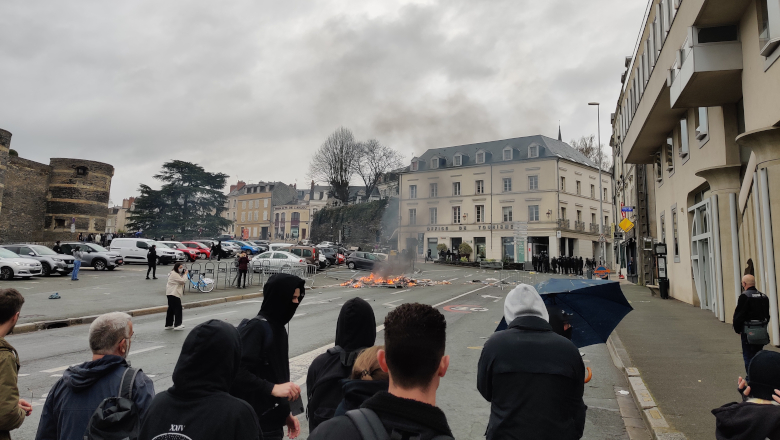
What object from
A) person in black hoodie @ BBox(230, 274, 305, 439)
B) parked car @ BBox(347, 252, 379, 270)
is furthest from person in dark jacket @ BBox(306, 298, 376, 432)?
parked car @ BBox(347, 252, 379, 270)

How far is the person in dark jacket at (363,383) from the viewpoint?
7.43 ft

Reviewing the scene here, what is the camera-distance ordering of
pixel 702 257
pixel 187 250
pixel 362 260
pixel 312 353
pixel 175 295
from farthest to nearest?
pixel 187 250, pixel 362 260, pixel 702 257, pixel 175 295, pixel 312 353

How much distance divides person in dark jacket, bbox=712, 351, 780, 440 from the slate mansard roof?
138ft

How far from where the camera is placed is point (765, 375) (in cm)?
282

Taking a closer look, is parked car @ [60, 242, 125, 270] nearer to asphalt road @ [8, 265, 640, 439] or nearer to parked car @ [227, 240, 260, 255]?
asphalt road @ [8, 265, 640, 439]

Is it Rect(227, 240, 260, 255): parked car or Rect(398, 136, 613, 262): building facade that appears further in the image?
Rect(227, 240, 260, 255): parked car

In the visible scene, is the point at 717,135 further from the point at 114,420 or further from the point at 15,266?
the point at 15,266

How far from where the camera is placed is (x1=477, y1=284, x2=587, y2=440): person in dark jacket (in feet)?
8.57

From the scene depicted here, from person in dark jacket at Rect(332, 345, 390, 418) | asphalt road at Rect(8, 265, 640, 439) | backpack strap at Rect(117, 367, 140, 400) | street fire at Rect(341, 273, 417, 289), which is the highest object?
A: person in dark jacket at Rect(332, 345, 390, 418)

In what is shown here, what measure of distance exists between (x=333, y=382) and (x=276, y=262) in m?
25.5

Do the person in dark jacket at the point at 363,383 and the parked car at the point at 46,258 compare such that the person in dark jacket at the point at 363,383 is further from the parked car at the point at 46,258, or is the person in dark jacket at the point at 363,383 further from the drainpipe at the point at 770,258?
the parked car at the point at 46,258

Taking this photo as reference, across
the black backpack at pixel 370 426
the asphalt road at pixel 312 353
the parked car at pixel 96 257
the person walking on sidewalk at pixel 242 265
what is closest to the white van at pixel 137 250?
the parked car at pixel 96 257

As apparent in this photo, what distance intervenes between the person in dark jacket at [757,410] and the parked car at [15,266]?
25.1 metres

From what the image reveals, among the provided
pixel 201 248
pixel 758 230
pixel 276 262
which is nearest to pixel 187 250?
pixel 201 248
